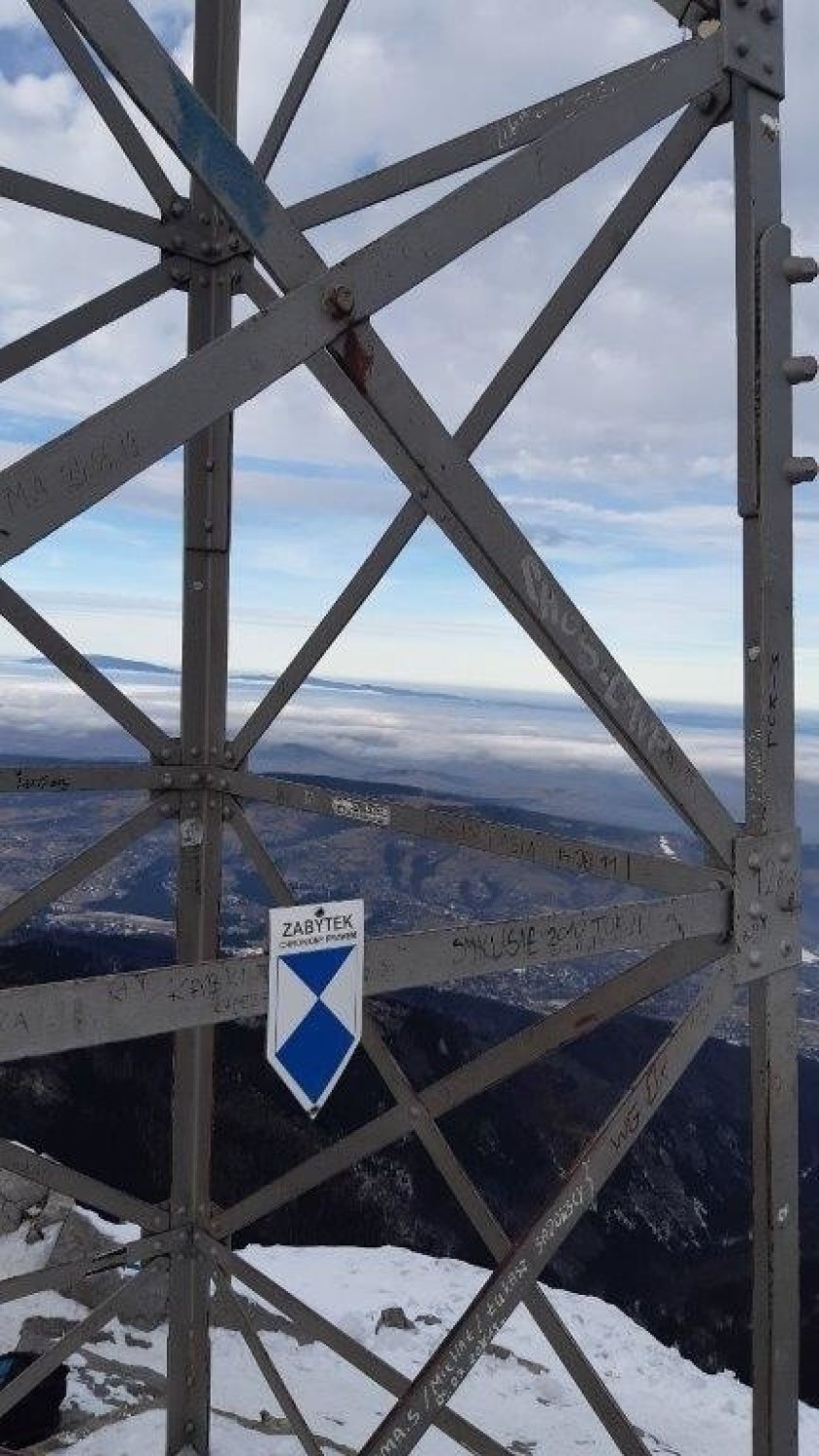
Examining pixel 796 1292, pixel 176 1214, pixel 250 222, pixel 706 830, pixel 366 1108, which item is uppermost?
pixel 250 222

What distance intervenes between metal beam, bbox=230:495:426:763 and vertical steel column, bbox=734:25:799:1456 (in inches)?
60.2

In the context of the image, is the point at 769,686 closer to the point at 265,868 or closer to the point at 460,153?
the point at 460,153

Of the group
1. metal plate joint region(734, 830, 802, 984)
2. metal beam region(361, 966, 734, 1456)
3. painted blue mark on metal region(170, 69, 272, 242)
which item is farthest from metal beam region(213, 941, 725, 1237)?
painted blue mark on metal region(170, 69, 272, 242)

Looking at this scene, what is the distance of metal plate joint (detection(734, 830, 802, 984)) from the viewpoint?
3904 mm

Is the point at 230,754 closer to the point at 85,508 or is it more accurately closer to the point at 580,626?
the point at 580,626

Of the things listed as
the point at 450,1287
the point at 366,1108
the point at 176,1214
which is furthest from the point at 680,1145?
the point at 176,1214

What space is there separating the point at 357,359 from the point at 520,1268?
2.74 meters

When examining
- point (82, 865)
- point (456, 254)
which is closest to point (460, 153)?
point (456, 254)

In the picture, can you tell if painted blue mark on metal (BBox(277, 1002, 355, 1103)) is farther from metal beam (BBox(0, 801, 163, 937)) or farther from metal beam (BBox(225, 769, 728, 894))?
metal beam (BBox(0, 801, 163, 937))

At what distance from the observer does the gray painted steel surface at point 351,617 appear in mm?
2695

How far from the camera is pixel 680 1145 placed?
35.0 meters

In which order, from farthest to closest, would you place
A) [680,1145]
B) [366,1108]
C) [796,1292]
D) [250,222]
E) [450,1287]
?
[680,1145]
[366,1108]
[450,1287]
[796,1292]
[250,222]

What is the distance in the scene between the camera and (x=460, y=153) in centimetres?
446

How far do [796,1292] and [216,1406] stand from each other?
5.94 metres
